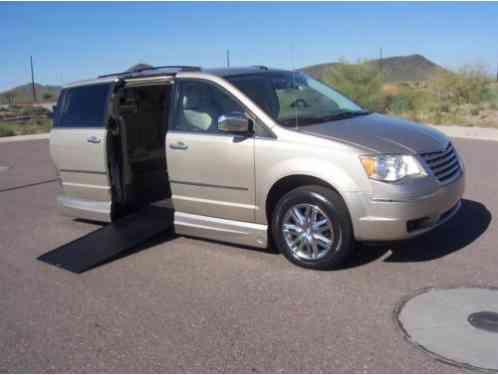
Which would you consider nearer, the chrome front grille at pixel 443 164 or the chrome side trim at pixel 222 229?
the chrome front grille at pixel 443 164

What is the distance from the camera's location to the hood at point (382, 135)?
4.73m

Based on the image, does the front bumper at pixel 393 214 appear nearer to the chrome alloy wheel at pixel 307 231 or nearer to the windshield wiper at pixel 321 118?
the chrome alloy wheel at pixel 307 231

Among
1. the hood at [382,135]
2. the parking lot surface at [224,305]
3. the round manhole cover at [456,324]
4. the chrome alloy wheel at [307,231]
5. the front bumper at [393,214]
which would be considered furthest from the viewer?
the chrome alloy wheel at [307,231]

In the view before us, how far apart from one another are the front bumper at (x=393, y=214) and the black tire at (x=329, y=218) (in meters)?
0.10

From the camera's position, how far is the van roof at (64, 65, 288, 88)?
5.89 meters

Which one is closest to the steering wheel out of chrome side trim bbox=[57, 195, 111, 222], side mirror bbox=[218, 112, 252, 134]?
side mirror bbox=[218, 112, 252, 134]

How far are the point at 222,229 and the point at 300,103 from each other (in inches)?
62.8

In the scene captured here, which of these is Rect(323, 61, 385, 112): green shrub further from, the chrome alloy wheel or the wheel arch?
the chrome alloy wheel

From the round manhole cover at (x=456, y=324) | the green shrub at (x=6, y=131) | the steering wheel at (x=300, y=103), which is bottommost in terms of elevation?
the green shrub at (x=6, y=131)

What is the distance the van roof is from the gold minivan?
2cm

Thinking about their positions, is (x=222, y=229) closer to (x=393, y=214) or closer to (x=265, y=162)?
(x=265, y=162)

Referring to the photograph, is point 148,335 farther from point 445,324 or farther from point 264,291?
point 445,324

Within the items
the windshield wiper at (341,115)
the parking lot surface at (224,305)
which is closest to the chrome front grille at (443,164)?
the parking lot surface at (224,305)

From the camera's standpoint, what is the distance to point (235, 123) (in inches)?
201
